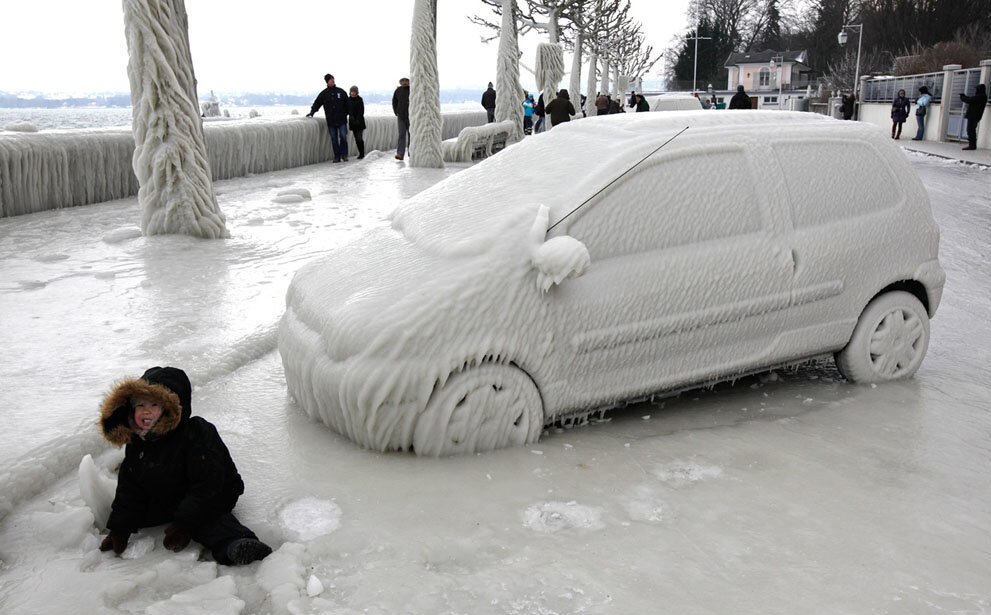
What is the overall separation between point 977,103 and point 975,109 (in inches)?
6.9

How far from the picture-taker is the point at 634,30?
222 feet

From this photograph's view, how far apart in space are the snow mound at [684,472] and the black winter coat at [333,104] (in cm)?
1461

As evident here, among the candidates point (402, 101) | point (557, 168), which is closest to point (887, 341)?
point (557, 168)

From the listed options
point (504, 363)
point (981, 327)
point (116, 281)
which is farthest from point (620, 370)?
point (116, 281)

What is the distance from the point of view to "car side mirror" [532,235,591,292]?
10.5 feet

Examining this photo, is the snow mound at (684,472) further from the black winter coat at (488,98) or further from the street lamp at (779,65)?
Result: the street lamp at (779,65)

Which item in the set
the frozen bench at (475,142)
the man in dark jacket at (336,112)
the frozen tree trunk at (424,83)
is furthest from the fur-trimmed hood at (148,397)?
the frozen bench at (475,142)

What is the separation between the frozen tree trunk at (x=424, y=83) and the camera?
621 inches

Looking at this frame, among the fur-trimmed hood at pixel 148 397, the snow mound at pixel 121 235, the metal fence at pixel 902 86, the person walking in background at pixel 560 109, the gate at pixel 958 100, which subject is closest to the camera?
the fur-trimmed hood at pixel 148 397

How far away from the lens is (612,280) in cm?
340

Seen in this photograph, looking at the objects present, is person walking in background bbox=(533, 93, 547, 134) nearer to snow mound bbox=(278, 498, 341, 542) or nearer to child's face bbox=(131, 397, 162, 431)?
snow mound bbox=(278, 498, 341, 542)

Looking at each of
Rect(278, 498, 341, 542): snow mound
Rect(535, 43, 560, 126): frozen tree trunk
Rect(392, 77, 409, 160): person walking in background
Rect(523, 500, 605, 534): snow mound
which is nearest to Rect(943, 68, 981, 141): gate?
Rect(535, 43, 560, 126): frozen tree trunk

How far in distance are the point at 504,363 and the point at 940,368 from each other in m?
2.76

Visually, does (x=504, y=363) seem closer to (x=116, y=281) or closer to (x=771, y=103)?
(x=116, y=281)
